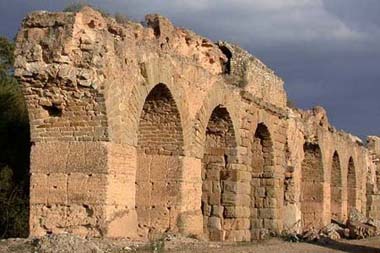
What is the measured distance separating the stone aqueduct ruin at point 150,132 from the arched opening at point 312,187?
2.47 metres

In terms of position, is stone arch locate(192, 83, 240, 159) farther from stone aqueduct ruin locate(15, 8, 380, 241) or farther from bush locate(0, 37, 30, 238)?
bush locate(0, 37, 30, 238)

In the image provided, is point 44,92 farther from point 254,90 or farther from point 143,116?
point 254,90

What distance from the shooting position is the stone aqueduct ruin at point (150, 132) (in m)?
10.6

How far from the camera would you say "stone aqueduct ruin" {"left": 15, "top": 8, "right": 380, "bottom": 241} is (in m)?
10.6

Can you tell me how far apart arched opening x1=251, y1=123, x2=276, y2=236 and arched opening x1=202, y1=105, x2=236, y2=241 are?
2036 millimetres

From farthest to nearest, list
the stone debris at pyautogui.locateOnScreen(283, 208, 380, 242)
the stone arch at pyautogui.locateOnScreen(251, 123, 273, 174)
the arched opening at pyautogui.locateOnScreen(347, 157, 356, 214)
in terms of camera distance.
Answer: the arched opening at pyautogui.locateOnScreen(347, 157, 356, 214) < the stone arch at pyautogui.locateOnScreen(251, 123, 273, 174) < the stone debris at pyautogui.locateOnScreen(283, 208, 380, 242)

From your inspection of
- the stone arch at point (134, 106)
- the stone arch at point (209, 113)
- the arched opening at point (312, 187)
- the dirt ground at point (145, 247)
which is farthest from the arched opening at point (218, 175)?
the arched opening at point (312, 187)

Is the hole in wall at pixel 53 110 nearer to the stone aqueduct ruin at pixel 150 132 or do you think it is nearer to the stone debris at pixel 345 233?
the stone aqueduct ruin at pixel 150 132

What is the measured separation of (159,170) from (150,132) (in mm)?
708

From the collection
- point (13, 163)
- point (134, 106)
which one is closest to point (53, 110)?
point (134, 106)

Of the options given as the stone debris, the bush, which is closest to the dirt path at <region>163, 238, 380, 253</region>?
the stone debris

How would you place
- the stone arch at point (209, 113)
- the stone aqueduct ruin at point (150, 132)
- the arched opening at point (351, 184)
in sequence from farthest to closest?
the arched opening at point (351, 184) < the stone arch at point (209, 113) < the stone aqueduct ruin at point (150, 132)

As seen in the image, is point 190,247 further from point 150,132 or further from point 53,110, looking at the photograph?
point 53,110

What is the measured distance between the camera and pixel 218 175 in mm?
15531
